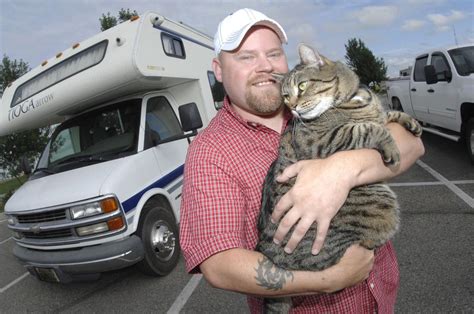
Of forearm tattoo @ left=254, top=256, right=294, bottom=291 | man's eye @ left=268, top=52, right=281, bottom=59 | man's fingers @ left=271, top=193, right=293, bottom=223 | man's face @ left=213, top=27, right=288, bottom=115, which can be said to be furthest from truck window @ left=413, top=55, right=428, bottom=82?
forearm tattoo @ left=254, top=256, right=294, bottom=291

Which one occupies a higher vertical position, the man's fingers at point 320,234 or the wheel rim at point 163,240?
the man's fingers at point 320,234

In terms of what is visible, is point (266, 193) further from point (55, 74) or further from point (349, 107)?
point (55, 74)

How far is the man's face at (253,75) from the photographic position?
6.09 ft

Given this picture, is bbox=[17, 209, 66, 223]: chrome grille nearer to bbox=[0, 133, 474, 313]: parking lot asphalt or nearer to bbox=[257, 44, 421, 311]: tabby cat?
bbox=[0, 133, 474, 313]: parking lot asphalt

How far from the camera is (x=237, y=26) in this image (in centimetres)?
184

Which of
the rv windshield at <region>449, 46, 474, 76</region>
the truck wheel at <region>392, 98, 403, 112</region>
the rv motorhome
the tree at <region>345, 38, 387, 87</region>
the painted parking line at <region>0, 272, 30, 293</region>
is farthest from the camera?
the tree at <region>345, 38, 387, 87</region>

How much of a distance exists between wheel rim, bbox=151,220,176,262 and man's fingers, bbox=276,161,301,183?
3452 mm

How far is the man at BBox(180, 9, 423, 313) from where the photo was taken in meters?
1.40

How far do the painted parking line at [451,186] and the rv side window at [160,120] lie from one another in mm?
4462

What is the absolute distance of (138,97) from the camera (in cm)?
513

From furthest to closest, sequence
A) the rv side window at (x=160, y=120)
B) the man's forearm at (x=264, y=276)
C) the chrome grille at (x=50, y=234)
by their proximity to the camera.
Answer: the rv side window at (x=160, y=120) → the chrome grille at (x=50, y=234) → the man's forearm at (x=264, y=276)

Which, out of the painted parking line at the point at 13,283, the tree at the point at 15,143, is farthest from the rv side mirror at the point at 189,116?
the tree at the point at 15,143

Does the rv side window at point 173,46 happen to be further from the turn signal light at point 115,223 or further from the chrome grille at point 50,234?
the chrome grille at point 50,234

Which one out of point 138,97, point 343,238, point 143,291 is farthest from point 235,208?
point 138,97
